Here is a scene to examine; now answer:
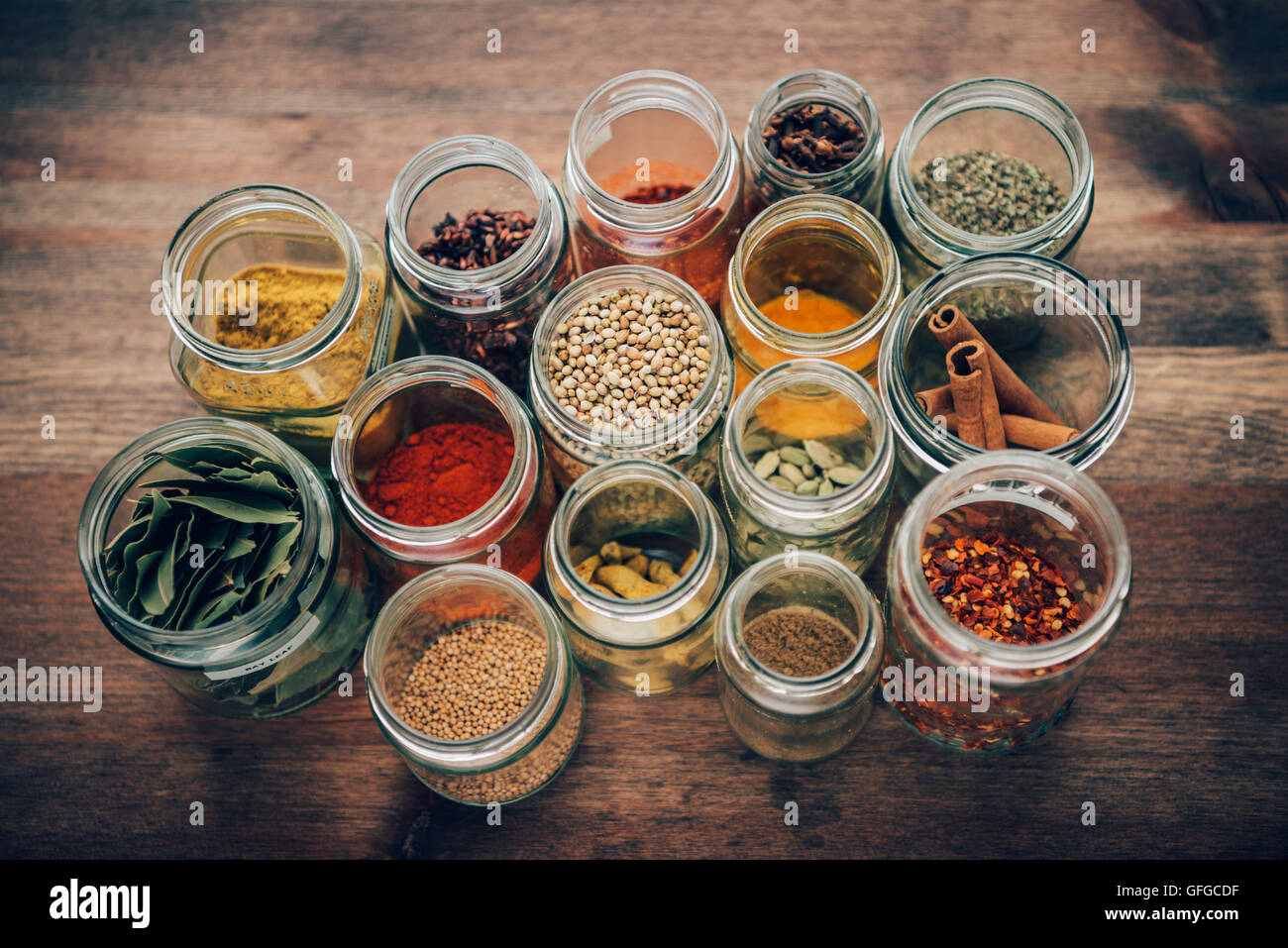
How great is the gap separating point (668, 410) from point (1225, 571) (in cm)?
114

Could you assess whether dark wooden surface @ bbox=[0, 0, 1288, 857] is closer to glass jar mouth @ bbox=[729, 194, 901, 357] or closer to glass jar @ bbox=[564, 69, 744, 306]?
glass jar @ bbox=[564, 69, 744, 306]

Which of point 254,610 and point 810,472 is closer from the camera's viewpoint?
point 254,610

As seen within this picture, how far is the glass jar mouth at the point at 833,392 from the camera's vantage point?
1.44m

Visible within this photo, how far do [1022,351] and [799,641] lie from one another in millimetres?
751

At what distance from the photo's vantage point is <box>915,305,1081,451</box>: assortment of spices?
5.15 ft

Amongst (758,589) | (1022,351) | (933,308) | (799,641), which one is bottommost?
(799,641)

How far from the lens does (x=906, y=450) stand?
63.7 inches

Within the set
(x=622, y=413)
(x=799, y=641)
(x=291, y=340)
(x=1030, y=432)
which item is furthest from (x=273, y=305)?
(x=1030, y=432)

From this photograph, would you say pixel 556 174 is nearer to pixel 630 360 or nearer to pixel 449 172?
pixel 449 172

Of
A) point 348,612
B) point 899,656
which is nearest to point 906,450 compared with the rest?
point 899,656

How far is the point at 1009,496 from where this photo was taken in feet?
5.01

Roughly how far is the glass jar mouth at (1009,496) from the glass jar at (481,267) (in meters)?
0.75

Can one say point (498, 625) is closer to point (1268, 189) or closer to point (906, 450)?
point (906, 450)

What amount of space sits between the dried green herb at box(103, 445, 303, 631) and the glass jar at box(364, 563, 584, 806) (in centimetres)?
21
